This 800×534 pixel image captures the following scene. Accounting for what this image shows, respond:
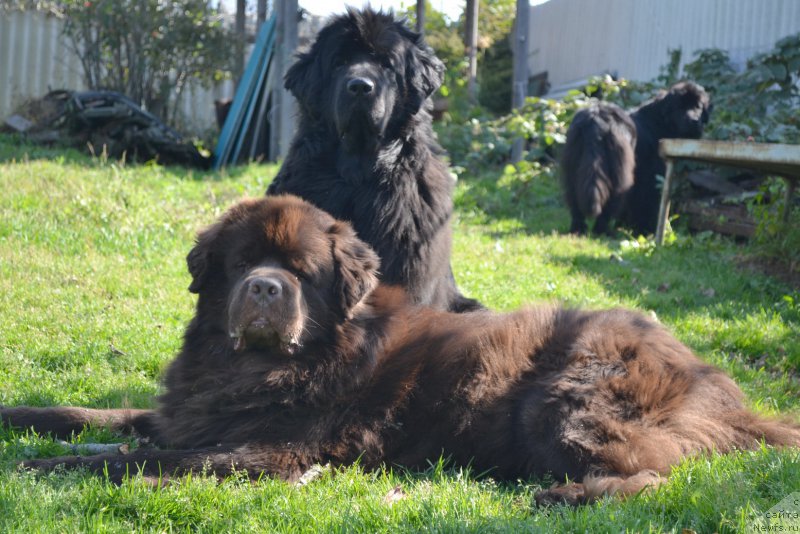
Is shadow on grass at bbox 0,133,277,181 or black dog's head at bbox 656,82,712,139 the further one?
black dog's head at bbox 656,82,712,139

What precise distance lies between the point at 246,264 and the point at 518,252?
5.52 metres

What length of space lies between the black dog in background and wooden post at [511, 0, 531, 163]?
288 centimetres

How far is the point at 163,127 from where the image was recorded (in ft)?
40.7

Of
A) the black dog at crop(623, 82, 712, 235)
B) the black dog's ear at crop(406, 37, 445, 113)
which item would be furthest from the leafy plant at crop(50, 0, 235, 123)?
the black dog's ear at crop(406, 37, 445, 113)

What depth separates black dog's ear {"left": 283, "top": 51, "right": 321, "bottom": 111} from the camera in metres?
5.55

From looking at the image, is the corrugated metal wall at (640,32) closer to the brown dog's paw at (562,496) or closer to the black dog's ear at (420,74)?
the black dog's ear at (420,74)

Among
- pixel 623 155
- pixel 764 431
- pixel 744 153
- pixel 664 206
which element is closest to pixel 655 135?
pixel 623 155

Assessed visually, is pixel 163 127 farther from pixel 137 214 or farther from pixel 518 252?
pixel 518 252

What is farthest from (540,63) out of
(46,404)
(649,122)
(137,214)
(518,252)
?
(46,404)

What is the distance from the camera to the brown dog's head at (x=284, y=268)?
3641 millimetres

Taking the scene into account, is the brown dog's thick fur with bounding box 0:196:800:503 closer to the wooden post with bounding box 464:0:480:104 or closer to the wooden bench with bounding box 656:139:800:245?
the wooden bench with bounding box 656:139:800:245

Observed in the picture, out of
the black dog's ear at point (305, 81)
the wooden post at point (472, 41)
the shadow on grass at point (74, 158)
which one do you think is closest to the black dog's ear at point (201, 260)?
the black dog's ear at point (305, 81)

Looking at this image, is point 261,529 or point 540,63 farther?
point 540,63

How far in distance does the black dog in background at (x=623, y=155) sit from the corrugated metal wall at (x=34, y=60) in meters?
7.75
